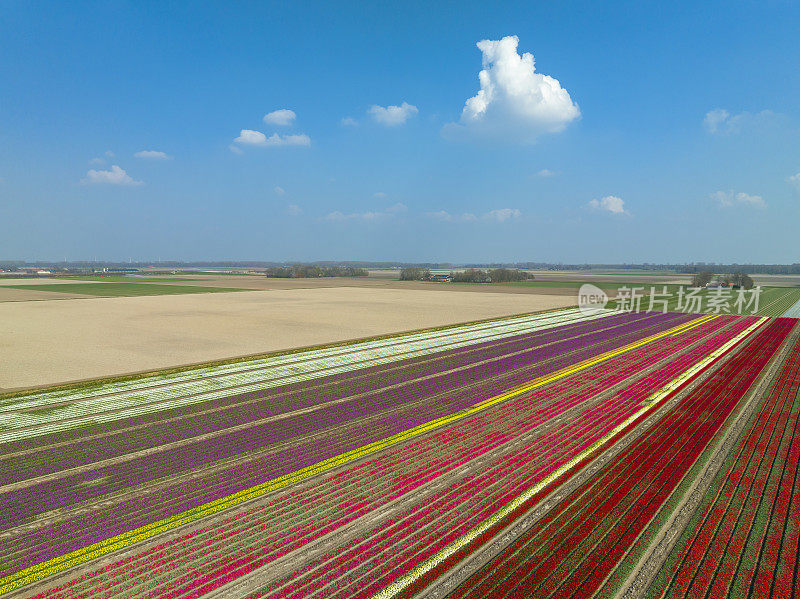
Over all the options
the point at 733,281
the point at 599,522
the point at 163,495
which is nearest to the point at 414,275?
the point at 733,281

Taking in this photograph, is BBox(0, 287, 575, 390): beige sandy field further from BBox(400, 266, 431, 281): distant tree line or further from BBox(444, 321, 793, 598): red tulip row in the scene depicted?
BBox(400, 266, 431, 281): distant tree line

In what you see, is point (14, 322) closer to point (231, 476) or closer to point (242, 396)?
point (242, 396)

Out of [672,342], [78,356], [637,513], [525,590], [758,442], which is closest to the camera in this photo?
[525,590]

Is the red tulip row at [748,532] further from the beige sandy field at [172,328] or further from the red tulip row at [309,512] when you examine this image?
the beige sandy field at [172,328]

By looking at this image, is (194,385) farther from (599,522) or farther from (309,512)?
(599,522)

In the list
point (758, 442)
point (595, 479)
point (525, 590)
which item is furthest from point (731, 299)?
point (525, 590)
